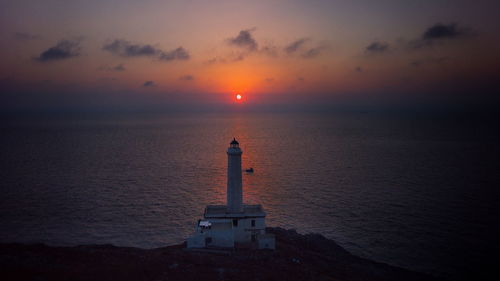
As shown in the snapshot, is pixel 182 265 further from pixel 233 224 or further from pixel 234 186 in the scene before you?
pixel 234 186

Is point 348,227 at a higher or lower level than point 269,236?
lower

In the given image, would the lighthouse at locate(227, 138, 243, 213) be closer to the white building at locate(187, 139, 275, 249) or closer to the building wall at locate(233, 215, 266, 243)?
the white building at locate(187, 139, 275, 249)

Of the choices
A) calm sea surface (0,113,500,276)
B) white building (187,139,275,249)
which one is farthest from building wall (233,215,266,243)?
calm sea surface (0,113,500,276)

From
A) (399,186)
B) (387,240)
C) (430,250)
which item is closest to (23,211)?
(387,240)

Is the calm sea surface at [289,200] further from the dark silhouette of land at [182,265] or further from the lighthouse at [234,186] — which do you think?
the lighthouse at [234,186]

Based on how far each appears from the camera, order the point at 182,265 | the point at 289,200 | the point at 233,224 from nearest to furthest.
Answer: the point at 182,265 < the point at 233,224 < the point at 289,200

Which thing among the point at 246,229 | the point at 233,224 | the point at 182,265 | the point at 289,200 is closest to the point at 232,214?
the point at 233,224

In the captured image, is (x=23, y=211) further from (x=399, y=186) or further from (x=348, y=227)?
(x=399, y=186)
